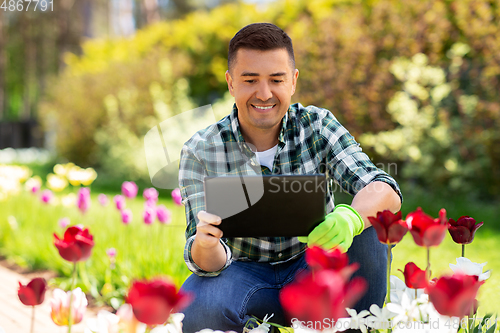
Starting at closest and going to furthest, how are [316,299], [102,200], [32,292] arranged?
[316,299] < [32,292] < [102,200]

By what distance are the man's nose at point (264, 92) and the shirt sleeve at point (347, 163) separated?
0.32 meters

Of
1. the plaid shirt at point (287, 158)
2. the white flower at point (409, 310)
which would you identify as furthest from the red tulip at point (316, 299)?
the plaid shirt at point (287, 158)

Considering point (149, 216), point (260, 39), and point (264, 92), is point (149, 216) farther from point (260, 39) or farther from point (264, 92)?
point (260, 39)

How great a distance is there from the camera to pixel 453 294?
0.77m

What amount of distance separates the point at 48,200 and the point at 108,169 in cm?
426

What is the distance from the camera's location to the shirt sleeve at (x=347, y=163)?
157cm

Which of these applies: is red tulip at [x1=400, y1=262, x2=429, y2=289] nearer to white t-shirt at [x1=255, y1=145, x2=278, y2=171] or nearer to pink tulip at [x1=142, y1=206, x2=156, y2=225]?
white t-shirt at [x1=255, y1=145, x2=278, y2=171]

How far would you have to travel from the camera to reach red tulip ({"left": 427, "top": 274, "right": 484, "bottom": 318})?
0.76 metres

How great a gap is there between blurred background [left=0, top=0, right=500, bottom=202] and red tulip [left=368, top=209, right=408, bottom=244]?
3706mm

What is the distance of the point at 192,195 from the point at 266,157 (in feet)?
1.24

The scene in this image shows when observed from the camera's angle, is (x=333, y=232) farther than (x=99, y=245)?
No

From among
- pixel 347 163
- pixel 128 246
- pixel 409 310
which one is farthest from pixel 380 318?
pixel 128 246

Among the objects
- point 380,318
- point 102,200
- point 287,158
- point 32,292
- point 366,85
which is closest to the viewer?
point 32,292

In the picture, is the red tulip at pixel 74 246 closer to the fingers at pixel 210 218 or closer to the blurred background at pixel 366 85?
the fingers at pixel 210 218
